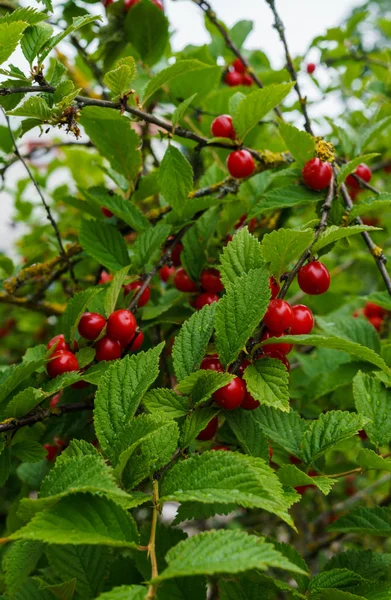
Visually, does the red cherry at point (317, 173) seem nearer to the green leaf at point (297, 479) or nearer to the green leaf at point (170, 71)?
the green leaf at point (170, 71)

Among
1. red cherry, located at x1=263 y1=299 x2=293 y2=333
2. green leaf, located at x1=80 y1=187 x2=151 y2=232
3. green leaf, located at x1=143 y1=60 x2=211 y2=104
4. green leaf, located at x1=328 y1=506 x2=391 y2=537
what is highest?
green leaf, located at x1=143 y1=60 x2=211 y2=104

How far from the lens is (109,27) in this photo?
148 centimetres

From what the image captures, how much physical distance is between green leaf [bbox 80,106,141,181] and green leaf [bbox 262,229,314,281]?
0.46 meters

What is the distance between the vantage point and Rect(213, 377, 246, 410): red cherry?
80 centimetres

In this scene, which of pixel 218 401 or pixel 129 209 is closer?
pixel 218 401

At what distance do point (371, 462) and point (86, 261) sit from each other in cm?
145

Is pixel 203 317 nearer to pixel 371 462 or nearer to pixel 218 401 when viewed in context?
pixel 218 401

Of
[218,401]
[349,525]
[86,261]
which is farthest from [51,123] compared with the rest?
[86,261]

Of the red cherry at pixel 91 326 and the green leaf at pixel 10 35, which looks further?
the red cherry at pixel 91 326

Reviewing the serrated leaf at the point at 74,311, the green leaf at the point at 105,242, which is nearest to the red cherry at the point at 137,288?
the green leaf at the point at 105,242

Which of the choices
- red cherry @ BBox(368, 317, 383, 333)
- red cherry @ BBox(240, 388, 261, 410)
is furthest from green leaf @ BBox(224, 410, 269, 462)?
red cherry @ BBox(368, 317, 383, 333)

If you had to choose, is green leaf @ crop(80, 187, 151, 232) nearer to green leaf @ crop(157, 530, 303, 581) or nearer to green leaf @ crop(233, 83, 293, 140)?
green leaf @ crop(233, 83, 293, 140)

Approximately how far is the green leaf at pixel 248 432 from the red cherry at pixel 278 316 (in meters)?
0.15

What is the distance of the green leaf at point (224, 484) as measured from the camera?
59 centimetres
